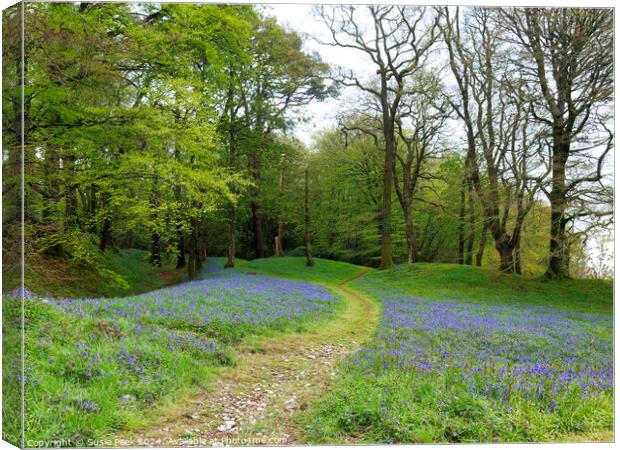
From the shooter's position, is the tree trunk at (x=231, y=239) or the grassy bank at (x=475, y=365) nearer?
the grassy bank at (x=475, y=365)

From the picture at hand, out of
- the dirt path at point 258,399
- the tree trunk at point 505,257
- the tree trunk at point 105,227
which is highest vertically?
the tree trunk at point 105,227

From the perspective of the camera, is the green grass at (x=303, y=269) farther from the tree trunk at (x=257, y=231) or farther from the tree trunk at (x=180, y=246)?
the tree trunk at (x=180, y=246)

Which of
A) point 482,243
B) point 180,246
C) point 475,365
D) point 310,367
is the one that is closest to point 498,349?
point 475,365

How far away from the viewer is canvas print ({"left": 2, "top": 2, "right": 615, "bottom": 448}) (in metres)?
5.09

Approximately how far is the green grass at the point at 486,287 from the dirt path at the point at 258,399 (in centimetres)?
216

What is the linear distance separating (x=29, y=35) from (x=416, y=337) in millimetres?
7856

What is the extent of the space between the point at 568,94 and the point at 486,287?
4.02 m

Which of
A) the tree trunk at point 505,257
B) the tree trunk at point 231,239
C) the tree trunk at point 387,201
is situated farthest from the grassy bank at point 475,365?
the tree trunk at point 231,239

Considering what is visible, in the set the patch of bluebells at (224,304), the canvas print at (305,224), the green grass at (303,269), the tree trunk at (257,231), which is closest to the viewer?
the canvas print at (305,224)

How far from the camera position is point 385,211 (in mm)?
9172

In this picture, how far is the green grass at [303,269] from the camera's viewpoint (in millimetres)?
8844

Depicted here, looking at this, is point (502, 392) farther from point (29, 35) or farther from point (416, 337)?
point (29, 35)

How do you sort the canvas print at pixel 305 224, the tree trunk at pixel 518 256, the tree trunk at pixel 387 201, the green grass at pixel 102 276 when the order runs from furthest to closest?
the tree trunk at pixel 387 201
the tree trunk at pixel 518 256
the green grass at pixel 102 276
the canvas print at pixel 305 224

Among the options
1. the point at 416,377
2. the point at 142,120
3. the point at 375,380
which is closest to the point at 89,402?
the point at 375,380
